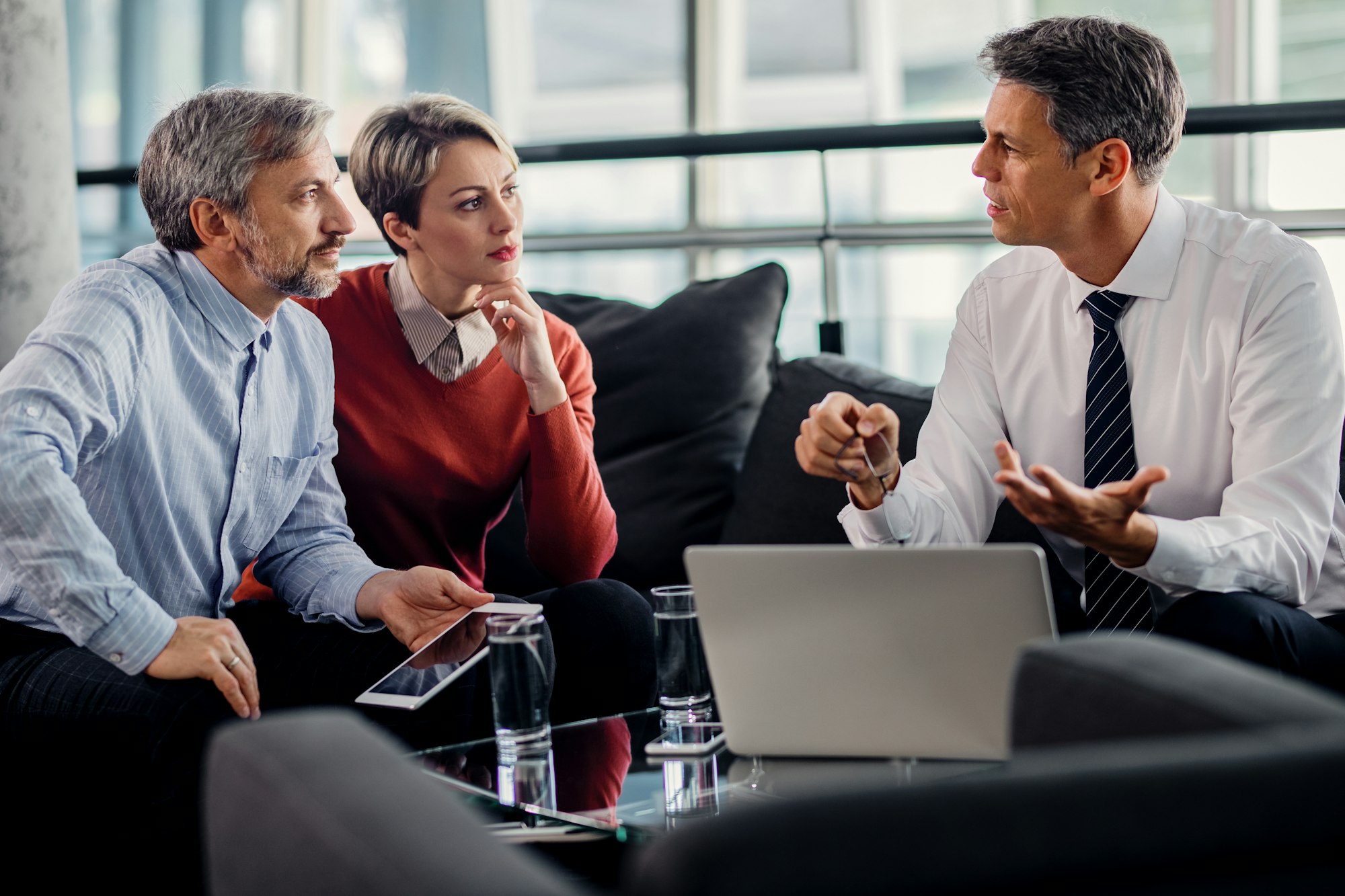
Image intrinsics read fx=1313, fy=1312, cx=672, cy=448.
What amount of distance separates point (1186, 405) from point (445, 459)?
3.29ft

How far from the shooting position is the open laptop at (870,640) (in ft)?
3.45

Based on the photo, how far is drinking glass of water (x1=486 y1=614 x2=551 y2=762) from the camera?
128 cm

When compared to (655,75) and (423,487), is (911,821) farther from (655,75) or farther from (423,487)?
(655,75)

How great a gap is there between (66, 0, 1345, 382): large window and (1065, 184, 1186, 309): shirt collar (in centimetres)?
182

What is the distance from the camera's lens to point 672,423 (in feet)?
7.20

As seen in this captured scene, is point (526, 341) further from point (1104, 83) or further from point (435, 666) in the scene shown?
point (1104, 83)

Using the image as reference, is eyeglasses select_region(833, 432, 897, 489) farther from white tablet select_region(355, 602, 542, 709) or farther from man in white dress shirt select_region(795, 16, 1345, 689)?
white tablet select_region(355, 602, 542, 709)

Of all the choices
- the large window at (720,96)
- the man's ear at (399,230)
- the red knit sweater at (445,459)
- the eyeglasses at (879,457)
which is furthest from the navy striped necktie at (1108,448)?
the large window at (720,96)

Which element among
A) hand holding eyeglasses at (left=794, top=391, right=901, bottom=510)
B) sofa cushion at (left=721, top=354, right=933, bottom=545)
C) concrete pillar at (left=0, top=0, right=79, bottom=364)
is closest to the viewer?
hand holding eyeglasses at (left=794, top=391, right=901, bottom=510)

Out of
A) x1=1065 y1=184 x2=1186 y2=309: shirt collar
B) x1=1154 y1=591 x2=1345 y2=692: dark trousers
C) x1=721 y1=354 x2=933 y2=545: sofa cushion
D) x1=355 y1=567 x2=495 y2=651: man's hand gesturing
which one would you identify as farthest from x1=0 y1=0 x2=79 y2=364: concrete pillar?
x1=1154 y1=591 x2=1345 y2=692: dark trousers

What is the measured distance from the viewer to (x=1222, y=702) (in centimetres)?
61

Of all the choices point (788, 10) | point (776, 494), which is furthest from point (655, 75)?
point (776, 494)

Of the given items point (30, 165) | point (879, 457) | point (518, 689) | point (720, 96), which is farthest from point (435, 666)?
point (720, 96)

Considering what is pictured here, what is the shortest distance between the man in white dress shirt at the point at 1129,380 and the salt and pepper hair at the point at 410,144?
74cm
